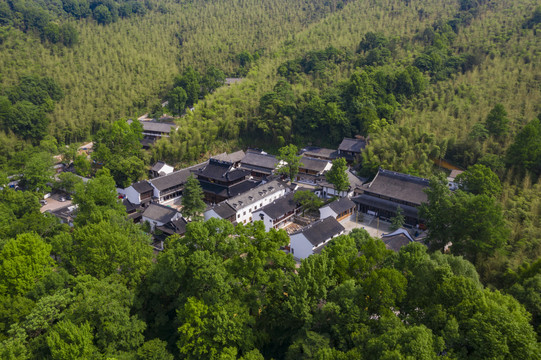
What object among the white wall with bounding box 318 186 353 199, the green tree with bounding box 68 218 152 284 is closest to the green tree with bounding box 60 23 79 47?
the green tree with bounding box 68 218 152 284

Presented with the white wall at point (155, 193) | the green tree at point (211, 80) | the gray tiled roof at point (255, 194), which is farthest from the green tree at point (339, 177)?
the green tree at point (211, 80)

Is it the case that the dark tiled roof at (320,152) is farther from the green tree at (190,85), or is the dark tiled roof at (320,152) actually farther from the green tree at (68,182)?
the green tree at (68,182)

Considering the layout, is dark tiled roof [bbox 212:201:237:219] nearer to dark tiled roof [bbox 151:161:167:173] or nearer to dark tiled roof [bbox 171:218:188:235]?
dark tiled roof [bbox 171:218:188:235]

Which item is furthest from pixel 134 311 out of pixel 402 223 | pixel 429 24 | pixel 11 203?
pixel 429 24

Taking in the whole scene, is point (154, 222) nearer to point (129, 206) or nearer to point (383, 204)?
point (129, 206)

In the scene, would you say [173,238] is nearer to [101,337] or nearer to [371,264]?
[101,337]
